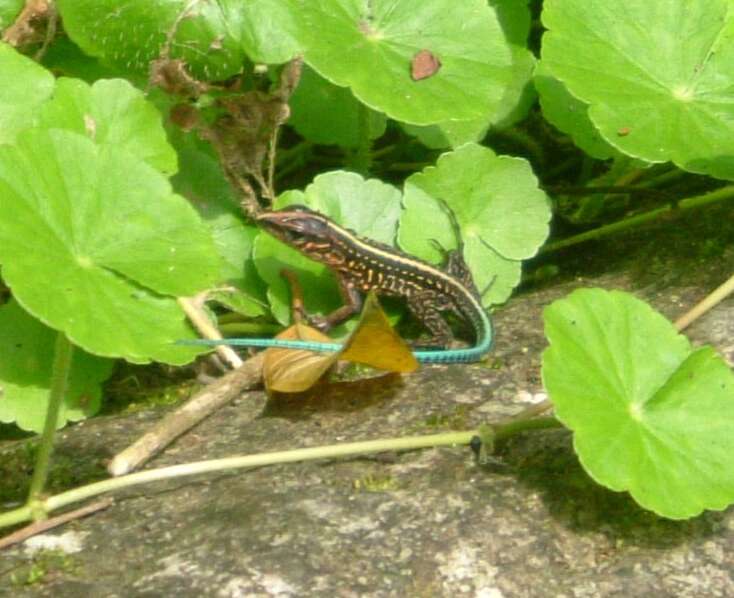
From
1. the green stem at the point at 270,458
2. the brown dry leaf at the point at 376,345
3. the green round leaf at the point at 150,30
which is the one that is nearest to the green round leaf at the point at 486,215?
the green round leaf at the point at 150,30

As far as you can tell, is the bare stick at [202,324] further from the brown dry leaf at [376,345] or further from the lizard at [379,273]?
the brown dry leaf at [376,345]

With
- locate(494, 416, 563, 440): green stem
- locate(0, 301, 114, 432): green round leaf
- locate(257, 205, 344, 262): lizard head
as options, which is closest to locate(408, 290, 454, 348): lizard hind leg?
locate(257, 205, 344, 262): lizard head

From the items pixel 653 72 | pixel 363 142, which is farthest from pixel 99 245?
pixel 653 72

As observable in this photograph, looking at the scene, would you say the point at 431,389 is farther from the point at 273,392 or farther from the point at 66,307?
the point at 66,307

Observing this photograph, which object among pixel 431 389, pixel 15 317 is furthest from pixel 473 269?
pixel 15 317

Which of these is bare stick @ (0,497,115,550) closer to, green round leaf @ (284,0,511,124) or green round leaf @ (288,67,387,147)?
green round leaf @ (284,0,511,124)

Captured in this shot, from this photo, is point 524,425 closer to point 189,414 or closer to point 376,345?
point 376,345
